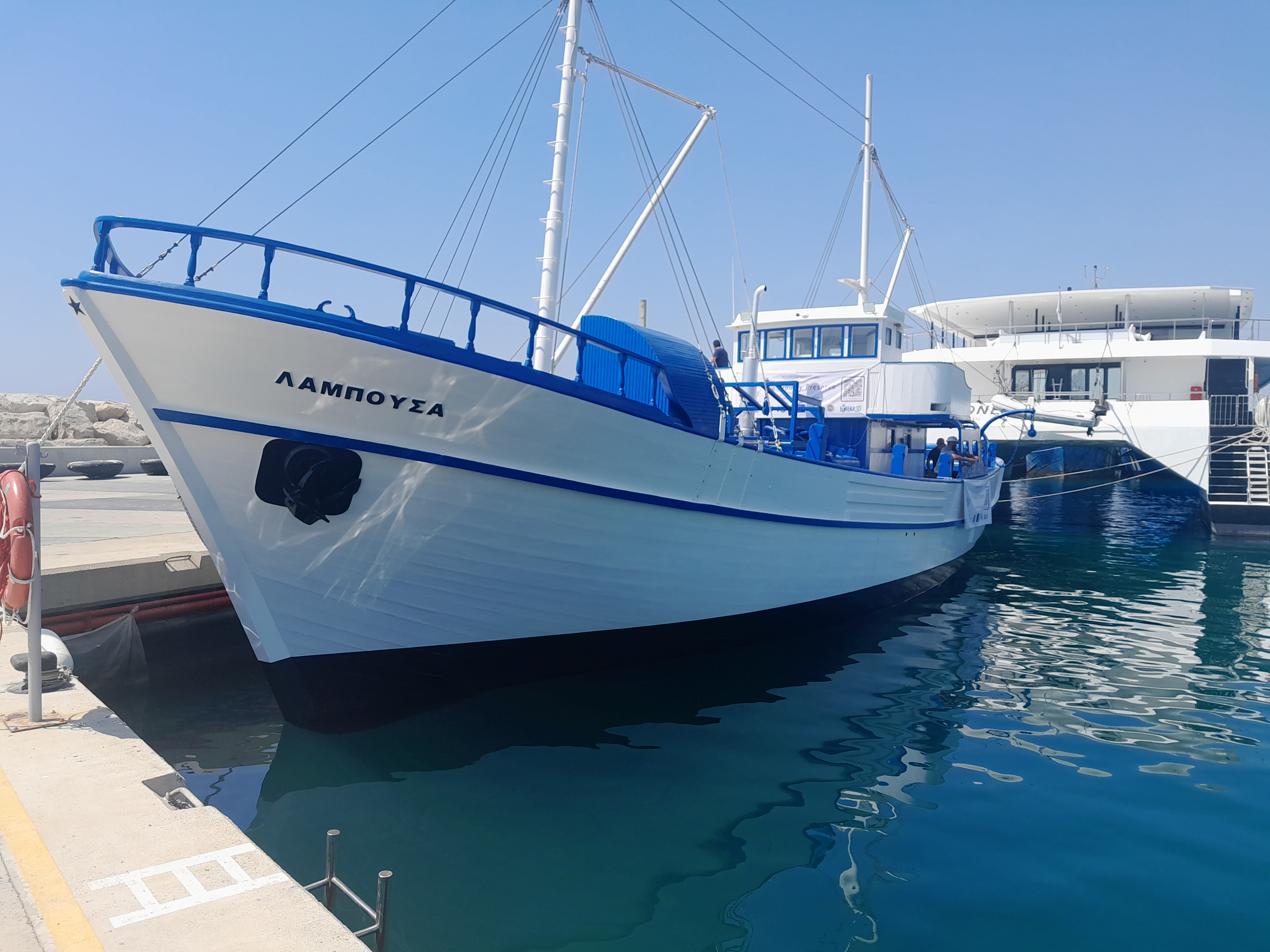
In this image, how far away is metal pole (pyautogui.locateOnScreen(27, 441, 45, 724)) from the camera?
4.73 m

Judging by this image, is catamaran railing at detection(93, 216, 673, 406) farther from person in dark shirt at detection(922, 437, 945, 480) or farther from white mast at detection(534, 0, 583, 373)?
person in dark shirt at detection(922, 437, 945, 480)

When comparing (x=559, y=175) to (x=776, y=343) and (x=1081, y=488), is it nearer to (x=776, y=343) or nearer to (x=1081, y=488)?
(x=776, y=343)

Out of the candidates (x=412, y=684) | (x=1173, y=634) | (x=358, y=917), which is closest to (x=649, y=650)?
(x=412, y=684)

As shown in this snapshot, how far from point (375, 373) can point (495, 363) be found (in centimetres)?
87

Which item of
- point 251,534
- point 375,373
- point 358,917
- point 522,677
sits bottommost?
point 358,917

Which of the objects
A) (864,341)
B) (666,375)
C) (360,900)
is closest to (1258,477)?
(864,341)

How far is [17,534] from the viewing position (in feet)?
16.2

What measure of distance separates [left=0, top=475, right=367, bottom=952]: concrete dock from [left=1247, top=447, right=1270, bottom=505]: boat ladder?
24467mm

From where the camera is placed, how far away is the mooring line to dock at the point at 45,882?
112 inches

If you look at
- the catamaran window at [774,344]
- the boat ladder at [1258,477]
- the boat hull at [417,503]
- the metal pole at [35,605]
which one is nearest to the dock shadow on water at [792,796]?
the boat hull at [417,503]

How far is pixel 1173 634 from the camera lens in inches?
413

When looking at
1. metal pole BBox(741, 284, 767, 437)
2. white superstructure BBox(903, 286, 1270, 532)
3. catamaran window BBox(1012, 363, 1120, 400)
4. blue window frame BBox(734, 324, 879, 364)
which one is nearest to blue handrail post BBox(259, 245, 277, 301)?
metal pole BBox(741, 284, 767, 437)

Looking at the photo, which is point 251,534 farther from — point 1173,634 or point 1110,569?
point 1110,569

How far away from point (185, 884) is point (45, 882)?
21.6 inches
